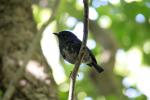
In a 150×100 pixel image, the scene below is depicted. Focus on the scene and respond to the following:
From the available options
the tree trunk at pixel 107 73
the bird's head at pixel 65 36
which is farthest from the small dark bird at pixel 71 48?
the tree trunk at pixel 107 73

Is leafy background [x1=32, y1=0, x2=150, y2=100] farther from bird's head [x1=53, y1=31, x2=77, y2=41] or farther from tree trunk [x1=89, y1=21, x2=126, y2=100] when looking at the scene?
bird's head [x1=53, y1=31, x2=77, y2=41]

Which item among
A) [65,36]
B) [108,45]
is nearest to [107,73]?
[108,45]

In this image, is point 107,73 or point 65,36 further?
point 107,73

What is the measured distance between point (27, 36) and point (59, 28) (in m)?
2.26

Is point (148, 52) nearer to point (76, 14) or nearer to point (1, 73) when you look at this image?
point (76, 14)

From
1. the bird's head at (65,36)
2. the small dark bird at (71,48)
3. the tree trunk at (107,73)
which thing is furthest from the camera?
the tree trunk at (107,73)

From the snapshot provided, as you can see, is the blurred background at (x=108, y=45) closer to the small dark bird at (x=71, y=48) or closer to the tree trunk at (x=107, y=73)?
the tree trunk at (x=107, y=73)

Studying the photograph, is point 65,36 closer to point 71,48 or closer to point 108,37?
point 71,48

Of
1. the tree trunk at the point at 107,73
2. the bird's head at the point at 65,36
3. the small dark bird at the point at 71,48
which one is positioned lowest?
the small dark bird at the point at 71,48

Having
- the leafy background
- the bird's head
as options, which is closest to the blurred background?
the leafy background

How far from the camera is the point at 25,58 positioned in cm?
416

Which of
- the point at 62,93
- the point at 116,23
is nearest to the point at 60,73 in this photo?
the point at 116,23

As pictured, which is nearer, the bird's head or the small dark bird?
the small dark bird

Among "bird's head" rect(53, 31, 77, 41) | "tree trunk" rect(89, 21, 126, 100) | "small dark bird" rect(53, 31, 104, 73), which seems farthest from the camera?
"tree trunk" rect(89, 21, 126, 100)
